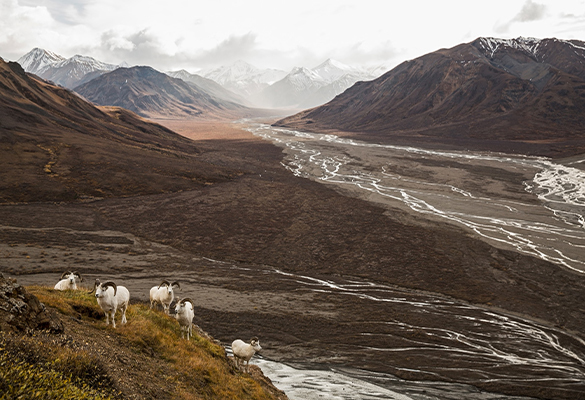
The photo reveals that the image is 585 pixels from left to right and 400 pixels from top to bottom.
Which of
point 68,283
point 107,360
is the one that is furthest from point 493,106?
point 107,360

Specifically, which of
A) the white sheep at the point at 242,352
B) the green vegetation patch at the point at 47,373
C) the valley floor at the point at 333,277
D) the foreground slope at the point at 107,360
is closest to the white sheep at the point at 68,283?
the foreground slope at the point at 107,360

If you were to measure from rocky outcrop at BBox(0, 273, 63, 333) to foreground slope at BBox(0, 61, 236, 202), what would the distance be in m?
43.7

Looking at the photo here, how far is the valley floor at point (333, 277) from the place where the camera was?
1911cm

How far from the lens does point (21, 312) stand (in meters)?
8.37

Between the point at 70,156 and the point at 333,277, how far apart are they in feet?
170

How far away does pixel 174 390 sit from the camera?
934 centimetres

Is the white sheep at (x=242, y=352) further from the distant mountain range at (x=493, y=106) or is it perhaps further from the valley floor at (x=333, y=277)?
the distant mountain range at (x=493, y=106)

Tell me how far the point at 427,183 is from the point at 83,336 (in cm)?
6066

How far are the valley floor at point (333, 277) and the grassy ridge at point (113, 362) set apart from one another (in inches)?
285

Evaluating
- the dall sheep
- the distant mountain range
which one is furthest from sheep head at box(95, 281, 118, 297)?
the distant mountain range

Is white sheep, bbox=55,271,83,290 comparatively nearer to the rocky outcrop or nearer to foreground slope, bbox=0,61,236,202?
the rocky outcrop

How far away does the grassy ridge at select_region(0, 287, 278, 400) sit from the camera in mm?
5896

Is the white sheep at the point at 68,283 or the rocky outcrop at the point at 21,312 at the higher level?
the rocky outcrop at the point at 21,312

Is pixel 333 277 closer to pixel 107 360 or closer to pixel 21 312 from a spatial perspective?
pixel 107 360
